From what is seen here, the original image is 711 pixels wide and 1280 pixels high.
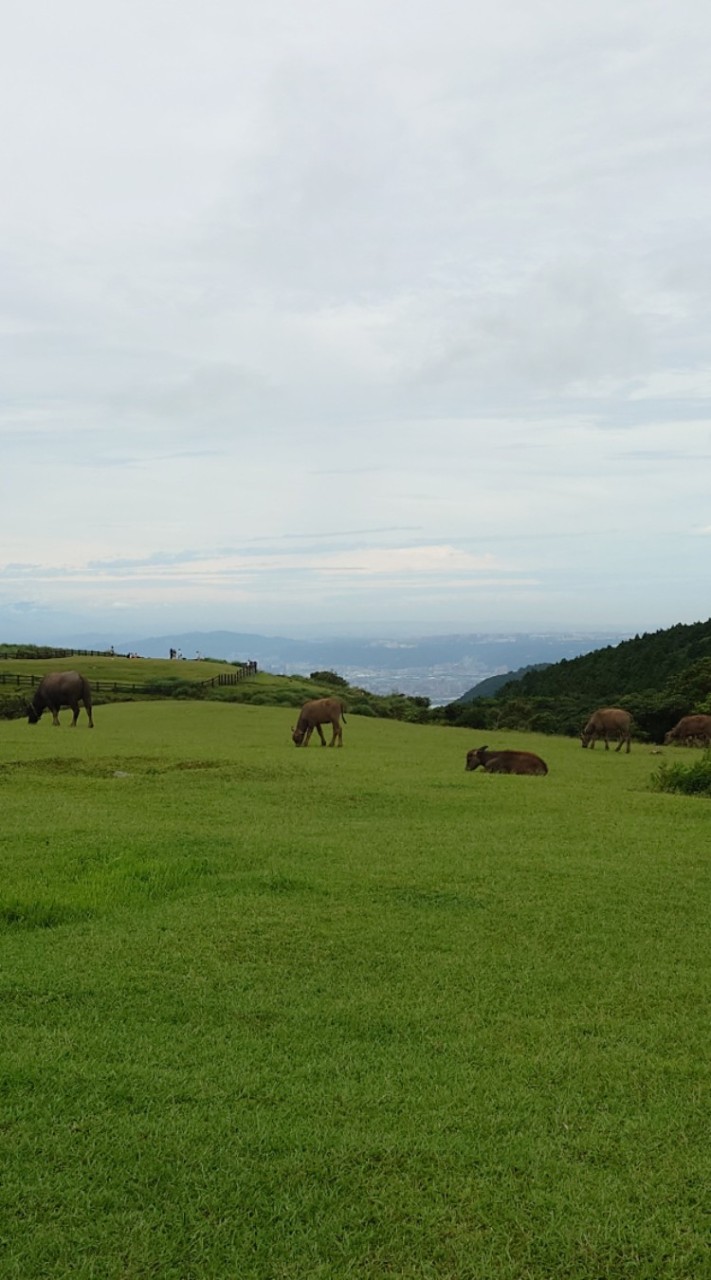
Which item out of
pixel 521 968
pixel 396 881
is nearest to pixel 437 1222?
pixel 521 968

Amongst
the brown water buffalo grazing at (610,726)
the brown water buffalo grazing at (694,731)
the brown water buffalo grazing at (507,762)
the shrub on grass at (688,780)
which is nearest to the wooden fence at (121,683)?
the brown water buffalo grazing at (610,726)

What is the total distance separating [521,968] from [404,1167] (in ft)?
7.73

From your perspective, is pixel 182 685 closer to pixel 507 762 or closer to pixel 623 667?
pixel 623 667

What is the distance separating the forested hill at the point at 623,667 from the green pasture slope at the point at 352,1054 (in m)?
35.5

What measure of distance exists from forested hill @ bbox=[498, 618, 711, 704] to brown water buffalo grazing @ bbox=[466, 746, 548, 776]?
2559 cm

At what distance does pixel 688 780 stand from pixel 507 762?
364 cm

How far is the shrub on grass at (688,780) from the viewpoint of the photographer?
47.3ft

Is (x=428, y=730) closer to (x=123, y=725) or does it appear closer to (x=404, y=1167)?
(x=123, y=725)

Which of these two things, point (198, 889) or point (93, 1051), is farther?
point (198, 889)

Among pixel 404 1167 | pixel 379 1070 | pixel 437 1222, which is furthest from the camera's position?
pixel 379 1070

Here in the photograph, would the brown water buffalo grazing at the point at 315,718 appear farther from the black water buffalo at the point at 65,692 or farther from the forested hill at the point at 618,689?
the forested hill at the point at 618,689

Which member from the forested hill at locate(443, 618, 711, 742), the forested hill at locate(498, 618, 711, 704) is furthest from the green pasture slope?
the forested hill at locate(498, 618, 711, 704)

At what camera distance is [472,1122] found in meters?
4.20

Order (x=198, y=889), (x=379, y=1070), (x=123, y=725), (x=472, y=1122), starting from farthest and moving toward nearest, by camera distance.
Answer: (x=123, y=725) < (x=198, y=889) < (x=379, y=1070) < (x=472, y=1122)
